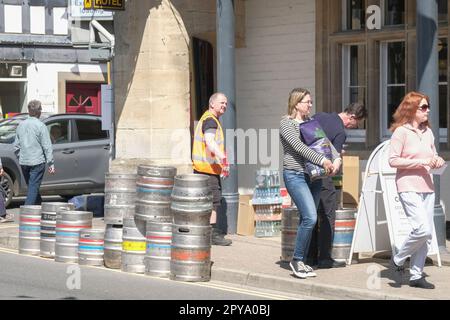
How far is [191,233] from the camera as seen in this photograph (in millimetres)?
10594

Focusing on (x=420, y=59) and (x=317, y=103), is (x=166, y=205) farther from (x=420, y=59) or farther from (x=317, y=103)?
(x=317, y=103)

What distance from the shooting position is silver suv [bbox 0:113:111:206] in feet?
63.3

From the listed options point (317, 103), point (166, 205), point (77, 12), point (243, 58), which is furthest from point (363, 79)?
point (77, 12)

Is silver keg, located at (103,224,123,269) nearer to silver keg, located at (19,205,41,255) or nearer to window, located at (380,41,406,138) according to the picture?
silver keg, located at (19,205,41,255)

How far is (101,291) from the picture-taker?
10.0 meters

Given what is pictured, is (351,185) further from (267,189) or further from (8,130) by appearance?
(8,130)

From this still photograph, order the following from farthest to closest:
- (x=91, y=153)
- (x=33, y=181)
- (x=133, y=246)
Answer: (x=91, y=153)
(x=33, y=181)
(x=133, y=246)

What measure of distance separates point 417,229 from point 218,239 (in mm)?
3760

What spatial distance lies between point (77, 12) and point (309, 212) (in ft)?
71.9

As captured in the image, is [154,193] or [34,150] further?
[34,150]

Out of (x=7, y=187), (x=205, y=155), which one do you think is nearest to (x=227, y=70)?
(x=205, y=155)

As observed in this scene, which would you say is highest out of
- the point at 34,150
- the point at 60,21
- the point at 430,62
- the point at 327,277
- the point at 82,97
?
the point at 60,21

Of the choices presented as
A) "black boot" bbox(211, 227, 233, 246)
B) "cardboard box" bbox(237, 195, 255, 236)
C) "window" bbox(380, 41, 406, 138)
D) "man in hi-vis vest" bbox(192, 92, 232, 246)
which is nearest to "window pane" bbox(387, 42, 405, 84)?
"window" bbox(380, 41, 406, 138)
